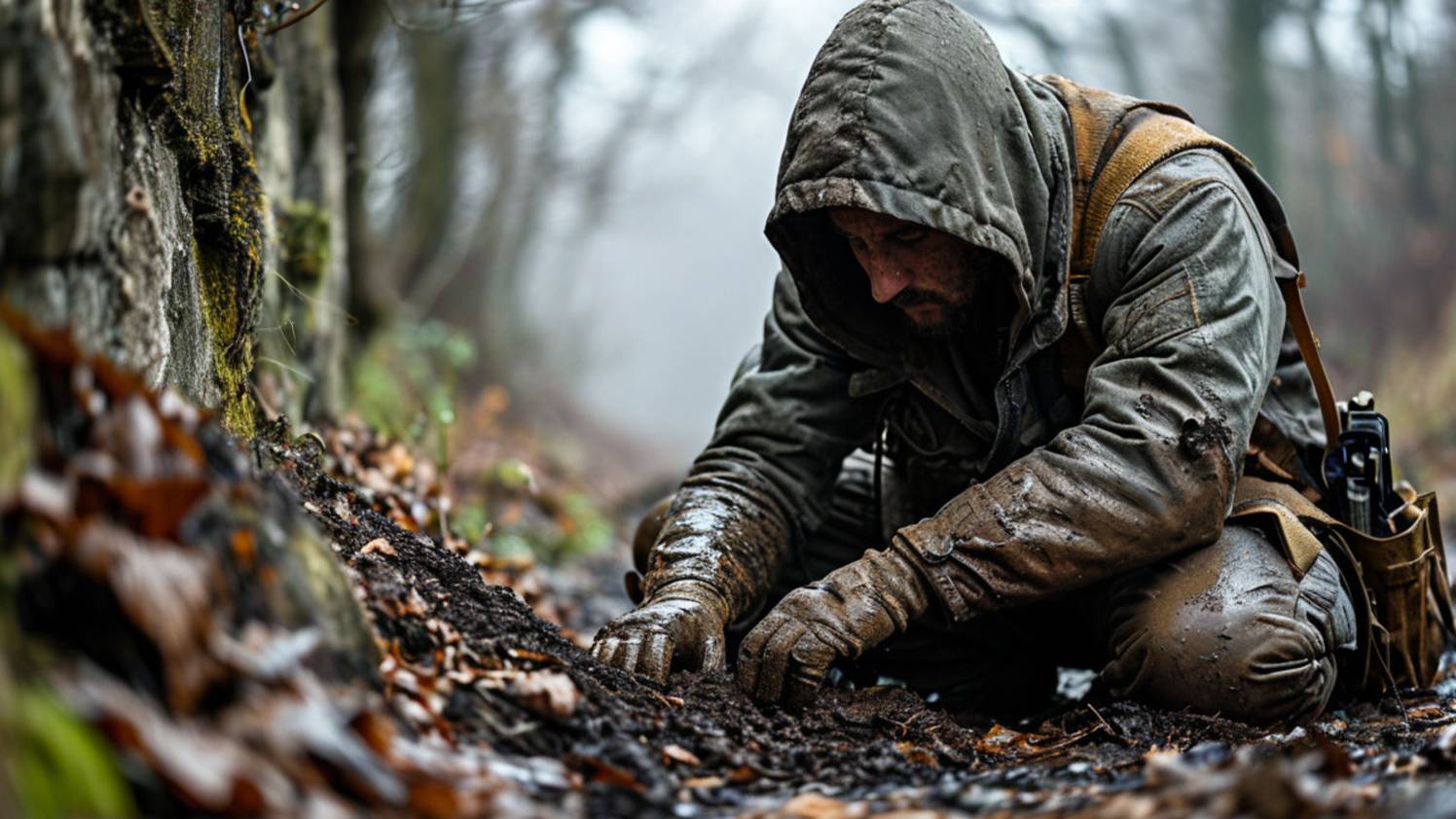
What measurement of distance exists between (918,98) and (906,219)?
0.32 m

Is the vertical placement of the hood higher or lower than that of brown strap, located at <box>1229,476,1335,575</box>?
higher

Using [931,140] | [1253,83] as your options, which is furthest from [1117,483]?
[1253,83]

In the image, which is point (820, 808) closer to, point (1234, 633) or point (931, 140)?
point (1234, 633)

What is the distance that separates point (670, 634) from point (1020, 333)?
126cm

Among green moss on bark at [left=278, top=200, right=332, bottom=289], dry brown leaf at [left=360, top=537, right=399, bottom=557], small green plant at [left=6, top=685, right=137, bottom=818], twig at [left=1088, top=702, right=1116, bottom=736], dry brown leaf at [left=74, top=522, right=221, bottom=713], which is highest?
green moss on bark at [left=278, top=200, right=332, bottom=289]

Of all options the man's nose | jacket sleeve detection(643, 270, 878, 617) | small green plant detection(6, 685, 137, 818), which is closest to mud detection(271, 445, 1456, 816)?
jacket sleeve detection(643, 270, 878, 617)

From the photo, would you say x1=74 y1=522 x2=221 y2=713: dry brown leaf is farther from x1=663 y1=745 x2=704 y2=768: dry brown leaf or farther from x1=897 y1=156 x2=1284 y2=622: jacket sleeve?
x1=897 y1=156 x2=1284 y2=622: jacket sleeve

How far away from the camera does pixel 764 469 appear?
3834 mm

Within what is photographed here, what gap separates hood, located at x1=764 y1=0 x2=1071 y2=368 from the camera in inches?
121

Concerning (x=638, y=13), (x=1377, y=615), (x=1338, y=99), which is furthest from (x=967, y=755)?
(x=1338, y=99)

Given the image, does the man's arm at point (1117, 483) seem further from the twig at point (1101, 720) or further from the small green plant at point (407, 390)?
the small green plant at point (407, 390)

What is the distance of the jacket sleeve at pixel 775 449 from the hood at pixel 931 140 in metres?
0.59

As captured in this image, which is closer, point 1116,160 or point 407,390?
point 1116,160

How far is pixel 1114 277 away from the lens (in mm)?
3281
